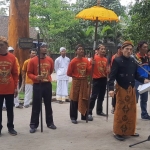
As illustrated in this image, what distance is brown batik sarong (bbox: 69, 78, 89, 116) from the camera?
7.36 meters

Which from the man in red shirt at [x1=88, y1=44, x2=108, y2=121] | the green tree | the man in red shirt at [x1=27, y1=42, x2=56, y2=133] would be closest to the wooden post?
the man in red shirt at [x1=88, y1=44, x2=108, y2=121]

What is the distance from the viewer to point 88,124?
727 centimetres

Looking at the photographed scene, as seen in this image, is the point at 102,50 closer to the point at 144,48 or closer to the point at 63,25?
the point at 144,48

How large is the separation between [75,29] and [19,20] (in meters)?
14.8

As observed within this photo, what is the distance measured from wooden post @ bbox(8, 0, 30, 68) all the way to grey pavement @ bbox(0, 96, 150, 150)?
169 inches

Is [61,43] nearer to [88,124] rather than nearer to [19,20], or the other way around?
[19,20]

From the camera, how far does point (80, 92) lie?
24.1ft

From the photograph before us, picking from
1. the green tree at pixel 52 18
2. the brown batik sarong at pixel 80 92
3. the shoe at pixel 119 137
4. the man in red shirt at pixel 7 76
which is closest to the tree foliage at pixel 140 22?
the brown batik sarong at pixel 80 92

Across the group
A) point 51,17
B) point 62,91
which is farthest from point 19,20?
point 51,17

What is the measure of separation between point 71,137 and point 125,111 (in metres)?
1.16

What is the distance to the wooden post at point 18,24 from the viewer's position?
1141 centimetres

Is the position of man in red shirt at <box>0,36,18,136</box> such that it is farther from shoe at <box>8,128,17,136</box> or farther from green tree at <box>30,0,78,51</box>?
green tree at <box>30,0,78,51</box>

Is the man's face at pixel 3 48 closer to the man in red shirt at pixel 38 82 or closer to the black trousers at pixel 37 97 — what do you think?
the man in red shirt at pixel 38 82

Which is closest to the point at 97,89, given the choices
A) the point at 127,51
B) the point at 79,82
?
the point at 79,82
